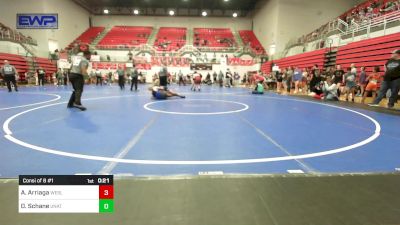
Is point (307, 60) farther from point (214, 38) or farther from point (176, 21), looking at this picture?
point (176, 21)

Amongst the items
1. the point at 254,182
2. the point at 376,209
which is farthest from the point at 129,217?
the point at 376,209

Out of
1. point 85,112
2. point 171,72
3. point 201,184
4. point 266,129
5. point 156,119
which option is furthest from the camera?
point 171,72

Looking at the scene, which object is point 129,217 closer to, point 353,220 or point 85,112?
point 353,220

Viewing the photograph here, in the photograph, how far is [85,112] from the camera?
22.4 feet

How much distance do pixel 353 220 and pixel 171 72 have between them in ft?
98.2

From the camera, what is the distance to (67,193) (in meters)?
1.37

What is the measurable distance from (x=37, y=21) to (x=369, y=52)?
1487cm

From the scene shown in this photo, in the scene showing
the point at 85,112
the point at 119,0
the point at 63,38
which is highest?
the point at 119,0

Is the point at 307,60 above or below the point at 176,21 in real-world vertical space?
below

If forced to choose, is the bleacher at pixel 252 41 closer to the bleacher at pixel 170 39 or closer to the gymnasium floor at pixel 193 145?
the bleacher at pixel 170 39

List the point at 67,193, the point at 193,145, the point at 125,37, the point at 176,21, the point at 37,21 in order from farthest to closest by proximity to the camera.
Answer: the point at 176,21, the point at 125,37, the point at 37,21, the point at 193,145, the point at 67,193

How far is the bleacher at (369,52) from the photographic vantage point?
39.9ft

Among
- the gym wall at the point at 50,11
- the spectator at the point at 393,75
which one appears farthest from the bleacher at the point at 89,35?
the spectator at the point at 393,75

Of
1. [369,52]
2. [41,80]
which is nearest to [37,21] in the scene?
[369,52]
